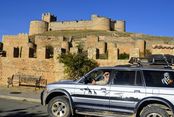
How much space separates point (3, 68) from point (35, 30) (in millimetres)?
69893

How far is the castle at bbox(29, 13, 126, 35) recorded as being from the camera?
301 feet

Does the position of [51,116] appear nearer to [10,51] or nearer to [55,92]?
[55,92]

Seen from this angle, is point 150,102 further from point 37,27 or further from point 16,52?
point 37,27

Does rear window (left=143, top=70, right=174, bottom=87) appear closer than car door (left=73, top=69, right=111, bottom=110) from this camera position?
Yes

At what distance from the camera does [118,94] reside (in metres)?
10.8

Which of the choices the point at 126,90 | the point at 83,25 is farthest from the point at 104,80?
the point at 83,25

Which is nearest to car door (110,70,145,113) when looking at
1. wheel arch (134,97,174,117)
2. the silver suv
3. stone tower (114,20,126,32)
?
the silver suv

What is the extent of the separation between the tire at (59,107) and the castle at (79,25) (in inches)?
3133

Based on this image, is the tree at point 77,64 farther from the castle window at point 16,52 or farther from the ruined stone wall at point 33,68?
the castle window at point 16,52

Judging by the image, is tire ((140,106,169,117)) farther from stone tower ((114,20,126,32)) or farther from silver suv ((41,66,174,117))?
stone tower ((114,20,126,32))

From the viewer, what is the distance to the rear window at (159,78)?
10.5 meters

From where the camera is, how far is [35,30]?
9588cm

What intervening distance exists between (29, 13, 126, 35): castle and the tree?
6792cm

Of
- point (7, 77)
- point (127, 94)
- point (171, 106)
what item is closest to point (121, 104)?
point (127, 94)
